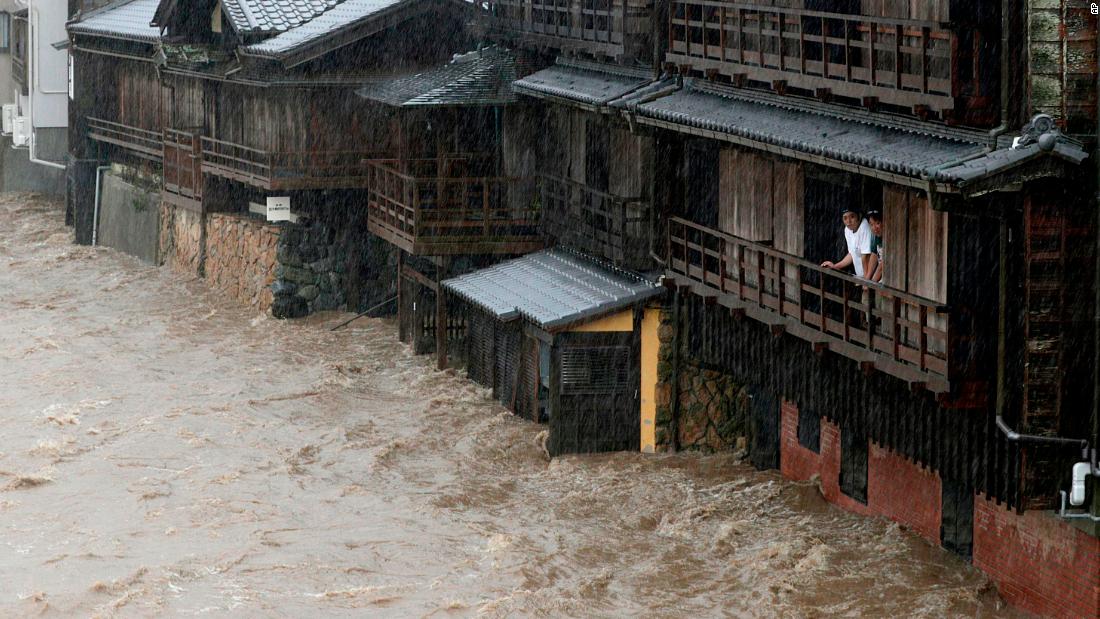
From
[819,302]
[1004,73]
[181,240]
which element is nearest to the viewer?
[1004,73]

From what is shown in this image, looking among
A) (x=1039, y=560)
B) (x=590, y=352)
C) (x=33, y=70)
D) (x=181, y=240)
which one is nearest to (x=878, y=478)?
(x=1039, y=560)

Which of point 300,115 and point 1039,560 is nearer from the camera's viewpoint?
point 1039,560

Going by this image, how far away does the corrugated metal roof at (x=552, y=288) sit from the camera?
80.9 ft

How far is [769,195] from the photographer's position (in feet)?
72.7

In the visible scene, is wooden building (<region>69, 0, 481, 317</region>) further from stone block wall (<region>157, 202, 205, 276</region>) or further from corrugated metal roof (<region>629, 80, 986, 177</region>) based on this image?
corrugated metal roof (<region>629, 80, 986, 177</region>)

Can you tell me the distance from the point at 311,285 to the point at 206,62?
6128 mm

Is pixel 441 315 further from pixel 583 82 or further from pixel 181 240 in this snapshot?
pixel 181 240

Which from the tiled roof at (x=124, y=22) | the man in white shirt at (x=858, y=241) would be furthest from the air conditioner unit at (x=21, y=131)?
the man in white shirt at (x=858, y=241)

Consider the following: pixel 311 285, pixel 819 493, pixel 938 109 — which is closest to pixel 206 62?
pixel 311 285

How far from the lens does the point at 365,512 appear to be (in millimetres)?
22938

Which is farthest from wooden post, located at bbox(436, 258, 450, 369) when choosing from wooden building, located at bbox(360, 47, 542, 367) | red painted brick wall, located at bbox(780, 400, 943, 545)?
red painted brick wall, located at bbox(780, 400, 943, 545)

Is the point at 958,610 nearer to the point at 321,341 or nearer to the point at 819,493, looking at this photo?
the point at 819,493

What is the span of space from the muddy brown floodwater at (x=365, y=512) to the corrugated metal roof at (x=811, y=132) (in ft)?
16.8

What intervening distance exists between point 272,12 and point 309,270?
5.75m
